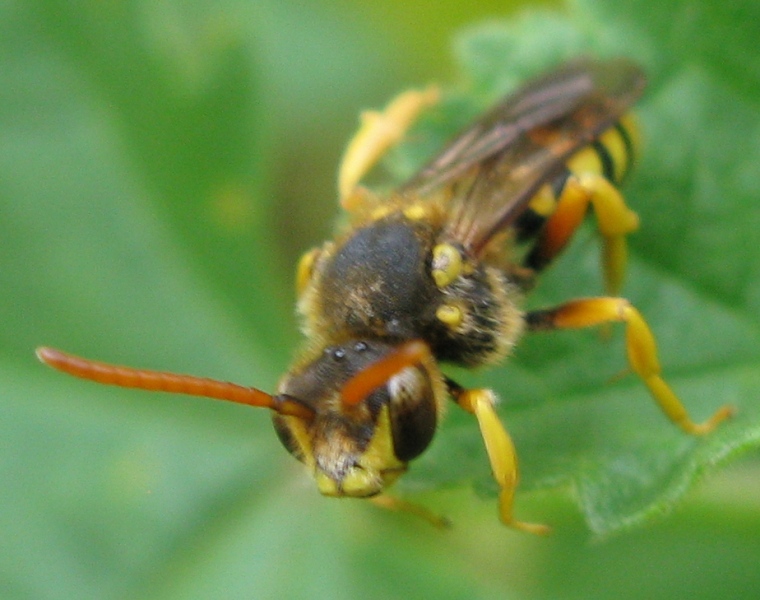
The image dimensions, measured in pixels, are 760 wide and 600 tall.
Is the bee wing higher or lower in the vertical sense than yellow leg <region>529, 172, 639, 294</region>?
higher

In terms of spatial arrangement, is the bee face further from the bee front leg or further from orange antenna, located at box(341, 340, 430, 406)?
the bee front leg

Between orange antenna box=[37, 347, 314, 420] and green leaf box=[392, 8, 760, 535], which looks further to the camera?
green leaf box=[392, 8, 760, 535]

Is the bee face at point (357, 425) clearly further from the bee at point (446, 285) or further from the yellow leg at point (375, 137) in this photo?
the yellow leg at point (375, 137)

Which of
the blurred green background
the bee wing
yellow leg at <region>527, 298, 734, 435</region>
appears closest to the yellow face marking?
the bee wing

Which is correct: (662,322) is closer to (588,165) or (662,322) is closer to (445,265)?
(588,165)

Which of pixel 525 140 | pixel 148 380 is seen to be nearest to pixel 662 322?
pixel 525 140

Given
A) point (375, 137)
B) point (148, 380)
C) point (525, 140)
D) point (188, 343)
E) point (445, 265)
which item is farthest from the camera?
point (188, 343)

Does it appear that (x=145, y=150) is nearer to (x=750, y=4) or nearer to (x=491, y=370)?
(x=491, y=370)

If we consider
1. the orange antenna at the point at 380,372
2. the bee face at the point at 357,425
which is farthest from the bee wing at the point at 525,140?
the orange antenna at the point at 380,372

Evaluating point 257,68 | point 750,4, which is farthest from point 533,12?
point 257,68
